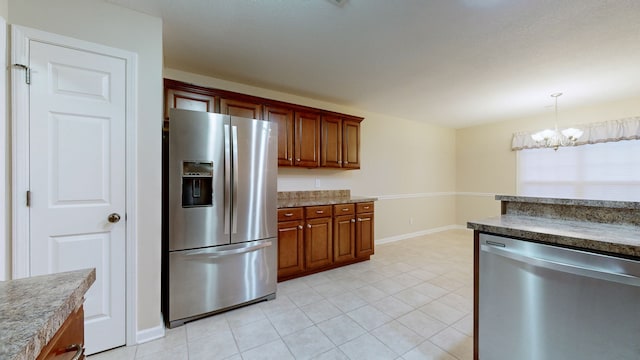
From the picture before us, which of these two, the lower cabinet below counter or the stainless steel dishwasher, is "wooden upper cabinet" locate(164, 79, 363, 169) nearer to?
the lower cabinet below counter

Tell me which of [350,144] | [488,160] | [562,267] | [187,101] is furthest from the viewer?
[488,160]

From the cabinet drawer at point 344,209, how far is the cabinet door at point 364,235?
0.14 meters

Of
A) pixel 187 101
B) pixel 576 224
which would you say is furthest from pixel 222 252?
pixel 576 224

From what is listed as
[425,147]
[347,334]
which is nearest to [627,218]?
[347,334]

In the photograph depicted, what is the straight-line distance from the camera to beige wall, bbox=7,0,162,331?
1781mm

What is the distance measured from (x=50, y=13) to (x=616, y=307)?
3.52m

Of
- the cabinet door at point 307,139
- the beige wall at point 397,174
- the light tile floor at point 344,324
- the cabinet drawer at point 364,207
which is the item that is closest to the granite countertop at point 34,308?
the light tile floor at point 344,324

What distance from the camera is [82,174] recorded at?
1.71 metres

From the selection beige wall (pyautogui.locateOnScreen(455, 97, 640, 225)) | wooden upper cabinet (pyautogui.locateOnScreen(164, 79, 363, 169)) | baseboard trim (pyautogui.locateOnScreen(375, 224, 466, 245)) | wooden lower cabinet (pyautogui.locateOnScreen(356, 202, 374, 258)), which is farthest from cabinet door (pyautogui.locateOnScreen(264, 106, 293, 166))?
beige wall (pyautogui.locateOnScreen(455, 97, 640, 225))

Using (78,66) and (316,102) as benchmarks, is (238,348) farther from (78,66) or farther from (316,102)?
(316,102)

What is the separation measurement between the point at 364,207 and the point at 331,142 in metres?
1.08

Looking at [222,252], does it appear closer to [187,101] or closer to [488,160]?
[187,101]

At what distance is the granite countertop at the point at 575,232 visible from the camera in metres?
1.08

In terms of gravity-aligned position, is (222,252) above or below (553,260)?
below
